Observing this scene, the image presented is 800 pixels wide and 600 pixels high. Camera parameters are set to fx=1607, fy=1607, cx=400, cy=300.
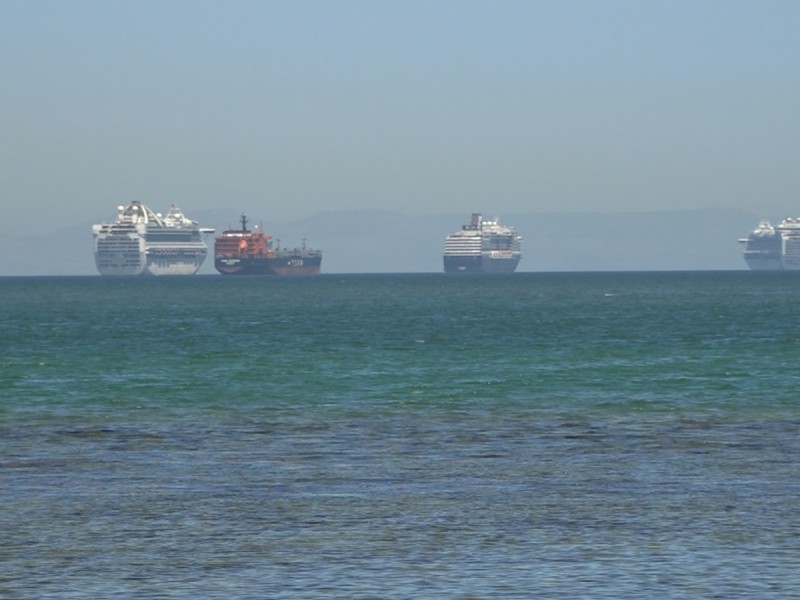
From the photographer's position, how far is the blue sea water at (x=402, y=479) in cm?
1245

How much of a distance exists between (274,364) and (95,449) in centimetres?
2357

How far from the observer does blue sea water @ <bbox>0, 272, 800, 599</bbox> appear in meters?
12.5

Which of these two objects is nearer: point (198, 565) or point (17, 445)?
point (198, 565)

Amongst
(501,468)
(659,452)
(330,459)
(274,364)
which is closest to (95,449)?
(330,459)

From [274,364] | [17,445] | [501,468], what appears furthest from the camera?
[274,364]

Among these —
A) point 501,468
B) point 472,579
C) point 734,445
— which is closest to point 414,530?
point 472,579

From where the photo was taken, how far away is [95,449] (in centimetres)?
2181

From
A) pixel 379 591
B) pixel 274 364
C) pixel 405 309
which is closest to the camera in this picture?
pixel 379 591

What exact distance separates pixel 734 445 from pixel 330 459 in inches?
222

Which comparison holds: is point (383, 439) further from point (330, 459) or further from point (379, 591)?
point (379, 591)

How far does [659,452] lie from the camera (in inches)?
824

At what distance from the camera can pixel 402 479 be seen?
18141 mm

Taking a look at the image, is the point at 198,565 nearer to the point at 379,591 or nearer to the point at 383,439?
the point at 379,591

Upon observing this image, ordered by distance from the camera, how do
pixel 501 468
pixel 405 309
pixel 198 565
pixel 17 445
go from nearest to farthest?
pixel 198 565
pixel 501 468
pixel 17 445
pixel 405 309
